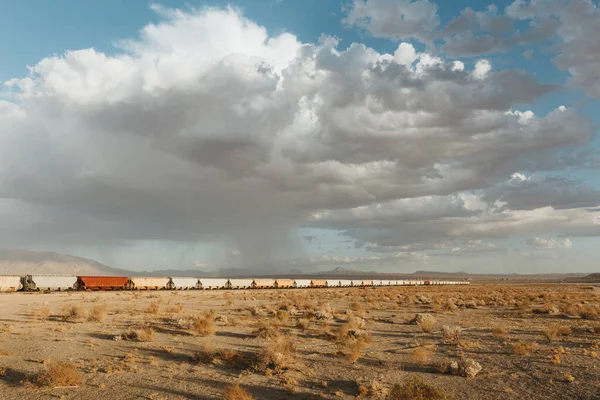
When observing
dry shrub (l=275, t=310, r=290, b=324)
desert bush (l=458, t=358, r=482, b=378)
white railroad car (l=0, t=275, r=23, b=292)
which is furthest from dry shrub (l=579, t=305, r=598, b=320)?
white railroad car (l=0, t=275, r=23, b=292)

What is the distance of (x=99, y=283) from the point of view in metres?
60.6

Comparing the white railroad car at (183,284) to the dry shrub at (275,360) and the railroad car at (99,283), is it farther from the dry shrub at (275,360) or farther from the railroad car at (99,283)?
the dry shrub at (275,360)

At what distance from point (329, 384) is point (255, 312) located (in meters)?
17.5

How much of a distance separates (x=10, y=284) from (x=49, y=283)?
4.40 m

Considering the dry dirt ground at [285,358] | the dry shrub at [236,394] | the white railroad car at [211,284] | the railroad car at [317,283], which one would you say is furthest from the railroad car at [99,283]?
the dry shrub at [236,394]

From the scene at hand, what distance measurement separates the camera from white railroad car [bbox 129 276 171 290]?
64062 millimetres

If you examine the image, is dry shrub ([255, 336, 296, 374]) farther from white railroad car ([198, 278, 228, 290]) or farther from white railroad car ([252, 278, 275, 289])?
white railroad car ([252, 278, 275, 289])

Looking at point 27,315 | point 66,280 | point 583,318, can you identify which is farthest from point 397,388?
point 66,280

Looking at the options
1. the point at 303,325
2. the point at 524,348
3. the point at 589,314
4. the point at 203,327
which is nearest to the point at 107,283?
the point at 203,327

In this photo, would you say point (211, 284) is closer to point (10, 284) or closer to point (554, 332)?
point (10, 284)

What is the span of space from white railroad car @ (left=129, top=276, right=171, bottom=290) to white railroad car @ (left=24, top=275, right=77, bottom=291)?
7.72m

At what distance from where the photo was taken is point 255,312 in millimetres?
30609

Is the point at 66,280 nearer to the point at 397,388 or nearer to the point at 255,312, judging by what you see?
the point at 255,312

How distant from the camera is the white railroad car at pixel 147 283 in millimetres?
64062
